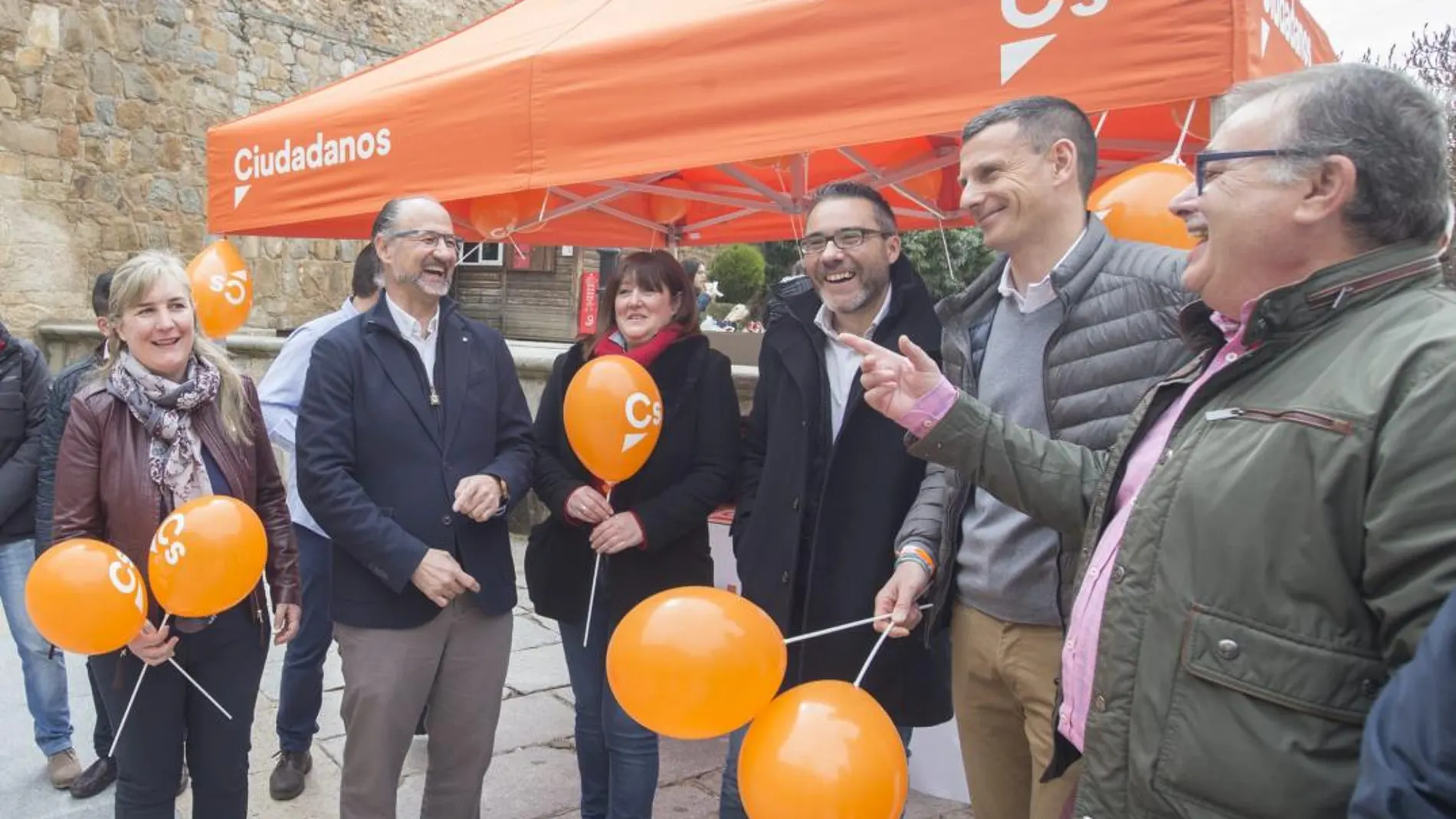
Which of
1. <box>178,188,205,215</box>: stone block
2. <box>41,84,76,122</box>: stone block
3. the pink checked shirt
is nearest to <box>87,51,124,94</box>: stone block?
<box>41,84,76,122</box>: stone block

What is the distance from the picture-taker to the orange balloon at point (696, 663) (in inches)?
69.3

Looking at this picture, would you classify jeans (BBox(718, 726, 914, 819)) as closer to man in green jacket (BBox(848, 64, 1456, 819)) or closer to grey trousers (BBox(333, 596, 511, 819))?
grey trousers (BBox(333, 596, 511, 819))

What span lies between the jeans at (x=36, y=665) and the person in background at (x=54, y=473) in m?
0.15

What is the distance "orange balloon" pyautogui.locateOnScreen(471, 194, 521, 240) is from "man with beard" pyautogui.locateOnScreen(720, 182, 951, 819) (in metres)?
2.01

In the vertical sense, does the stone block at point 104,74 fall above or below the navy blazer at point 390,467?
above

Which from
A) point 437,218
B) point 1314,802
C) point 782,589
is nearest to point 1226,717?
point 1314,802

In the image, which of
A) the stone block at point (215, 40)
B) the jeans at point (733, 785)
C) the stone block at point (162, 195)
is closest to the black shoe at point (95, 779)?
the jeans at point (733, 785)

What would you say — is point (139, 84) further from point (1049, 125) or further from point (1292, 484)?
point (1292, 484)

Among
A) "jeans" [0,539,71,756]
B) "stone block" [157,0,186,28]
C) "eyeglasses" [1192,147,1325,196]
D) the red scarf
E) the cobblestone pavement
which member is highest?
"stone block" [157,0,186,28]

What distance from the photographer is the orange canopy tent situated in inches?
84.8

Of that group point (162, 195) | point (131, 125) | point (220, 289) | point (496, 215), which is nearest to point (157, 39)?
point (131, 125)

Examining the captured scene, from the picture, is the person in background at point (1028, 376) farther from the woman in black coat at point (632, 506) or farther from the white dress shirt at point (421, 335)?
the white dress shirt at point (421, 335)

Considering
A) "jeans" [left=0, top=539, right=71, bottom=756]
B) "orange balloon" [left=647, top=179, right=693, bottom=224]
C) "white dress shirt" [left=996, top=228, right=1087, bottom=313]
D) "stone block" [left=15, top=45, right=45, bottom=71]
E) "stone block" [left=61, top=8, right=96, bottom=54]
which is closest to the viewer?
"white dress shirt" [left=996, top=228, right=1087, bottom=313]

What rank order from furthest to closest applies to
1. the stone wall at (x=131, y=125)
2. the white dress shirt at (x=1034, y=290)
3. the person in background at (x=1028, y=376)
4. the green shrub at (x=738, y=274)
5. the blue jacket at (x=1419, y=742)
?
1. the green shrub at (x=738, y=274)
2. the stone wall at (x=131, y=125)
3. the white dress shirt at (x=1034, y=290)
4. the person in background at (x=1028, y=376)
5. the blue jacket at (x=1419, y=742)
